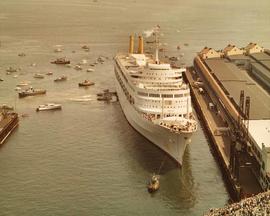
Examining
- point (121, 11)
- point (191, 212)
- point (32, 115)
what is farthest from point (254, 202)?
point (121, 11)

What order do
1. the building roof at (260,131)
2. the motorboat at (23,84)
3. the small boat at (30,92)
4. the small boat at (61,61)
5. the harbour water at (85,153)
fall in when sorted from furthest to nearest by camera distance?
the small boat at (61,61) → the motorboat at (23,84) → the small boat at (30,92) → the building roof at (260,131) → the harbour water at (85,153)

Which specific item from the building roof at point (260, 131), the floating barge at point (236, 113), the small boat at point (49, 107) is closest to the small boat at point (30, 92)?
the small boat at point (49, 107)

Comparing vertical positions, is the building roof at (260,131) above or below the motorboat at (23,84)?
above

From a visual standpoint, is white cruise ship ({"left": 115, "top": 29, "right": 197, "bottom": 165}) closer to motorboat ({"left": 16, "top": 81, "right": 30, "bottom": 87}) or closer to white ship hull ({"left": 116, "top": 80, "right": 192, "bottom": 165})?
white ship hull ({"left": 116, "top": 80, "right": 192, "bottom": 165})

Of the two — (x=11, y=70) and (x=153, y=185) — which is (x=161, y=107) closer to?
(x=153, y=185)

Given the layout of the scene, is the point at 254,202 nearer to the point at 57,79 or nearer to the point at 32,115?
the point at 32,115

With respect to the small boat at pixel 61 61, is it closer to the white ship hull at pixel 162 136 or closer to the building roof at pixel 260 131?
the white ship hull at pixel 162 136
